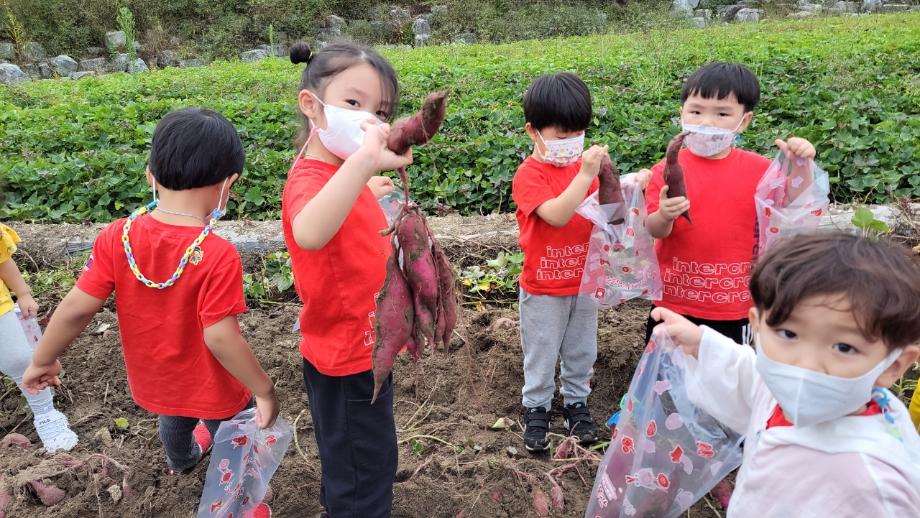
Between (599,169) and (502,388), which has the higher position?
(599,169)

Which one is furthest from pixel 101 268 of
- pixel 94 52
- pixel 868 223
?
pixel 94 52

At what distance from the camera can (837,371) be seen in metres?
1.21

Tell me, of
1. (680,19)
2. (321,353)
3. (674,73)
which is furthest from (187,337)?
(680,19)

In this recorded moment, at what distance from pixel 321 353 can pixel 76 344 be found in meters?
2.15

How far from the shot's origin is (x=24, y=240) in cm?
411

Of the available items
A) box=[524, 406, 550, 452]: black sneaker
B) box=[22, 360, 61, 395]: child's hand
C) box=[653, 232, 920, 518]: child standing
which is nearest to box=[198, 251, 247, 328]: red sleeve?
box=[22, 360, 61, 395]: child's hand

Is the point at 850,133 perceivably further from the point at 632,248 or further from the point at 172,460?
the point at 172,460

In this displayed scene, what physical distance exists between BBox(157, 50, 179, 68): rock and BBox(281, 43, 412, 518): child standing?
18145 millimetres

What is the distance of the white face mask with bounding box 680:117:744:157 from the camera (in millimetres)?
2309

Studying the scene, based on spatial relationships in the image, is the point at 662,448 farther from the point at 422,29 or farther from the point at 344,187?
the point at 422,29

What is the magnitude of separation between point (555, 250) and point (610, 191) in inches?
11.6

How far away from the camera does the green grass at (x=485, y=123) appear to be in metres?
4.83

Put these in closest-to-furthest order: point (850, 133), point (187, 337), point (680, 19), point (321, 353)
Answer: point (321, 353)
point (187, 337)
point (850, 133)
point (680, 19)

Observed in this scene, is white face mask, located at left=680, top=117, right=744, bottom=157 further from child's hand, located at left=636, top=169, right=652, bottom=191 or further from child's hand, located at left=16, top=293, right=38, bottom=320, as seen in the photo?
child's hand, located at left=16, top=293, right=38, bottom=320
